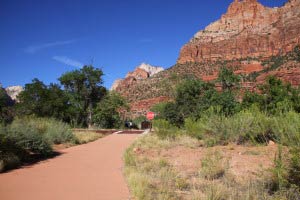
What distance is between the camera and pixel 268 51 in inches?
4715

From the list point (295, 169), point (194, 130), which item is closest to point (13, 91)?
point (194, 130)

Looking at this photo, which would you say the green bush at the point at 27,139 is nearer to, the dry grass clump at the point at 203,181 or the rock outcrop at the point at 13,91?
the dry grass clump at the point at 203,181

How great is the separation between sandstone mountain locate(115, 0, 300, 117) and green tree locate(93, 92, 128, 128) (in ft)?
113

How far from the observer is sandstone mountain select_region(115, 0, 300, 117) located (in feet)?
281

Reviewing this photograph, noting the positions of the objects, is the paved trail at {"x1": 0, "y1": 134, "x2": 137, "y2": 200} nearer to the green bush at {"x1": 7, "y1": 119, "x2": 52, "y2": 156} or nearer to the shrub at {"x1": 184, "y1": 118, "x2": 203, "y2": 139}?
the green bush at {"x1": 7, "y1": 119, "x2": 52, "y2": 156}

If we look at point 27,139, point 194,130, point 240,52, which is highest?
point 240,52

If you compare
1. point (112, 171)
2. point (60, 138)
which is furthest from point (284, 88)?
point (112, 171)

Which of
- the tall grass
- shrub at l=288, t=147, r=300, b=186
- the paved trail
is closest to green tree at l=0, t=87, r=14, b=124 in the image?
the tall grass

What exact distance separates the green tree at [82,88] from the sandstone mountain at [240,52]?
36.4 metres

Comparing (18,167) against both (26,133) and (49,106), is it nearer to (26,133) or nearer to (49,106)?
(26,133)

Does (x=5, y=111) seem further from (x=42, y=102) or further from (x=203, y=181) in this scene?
(x=203, y=181)

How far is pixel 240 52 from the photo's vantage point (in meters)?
124

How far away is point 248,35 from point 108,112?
112340mm

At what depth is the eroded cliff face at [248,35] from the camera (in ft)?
387
